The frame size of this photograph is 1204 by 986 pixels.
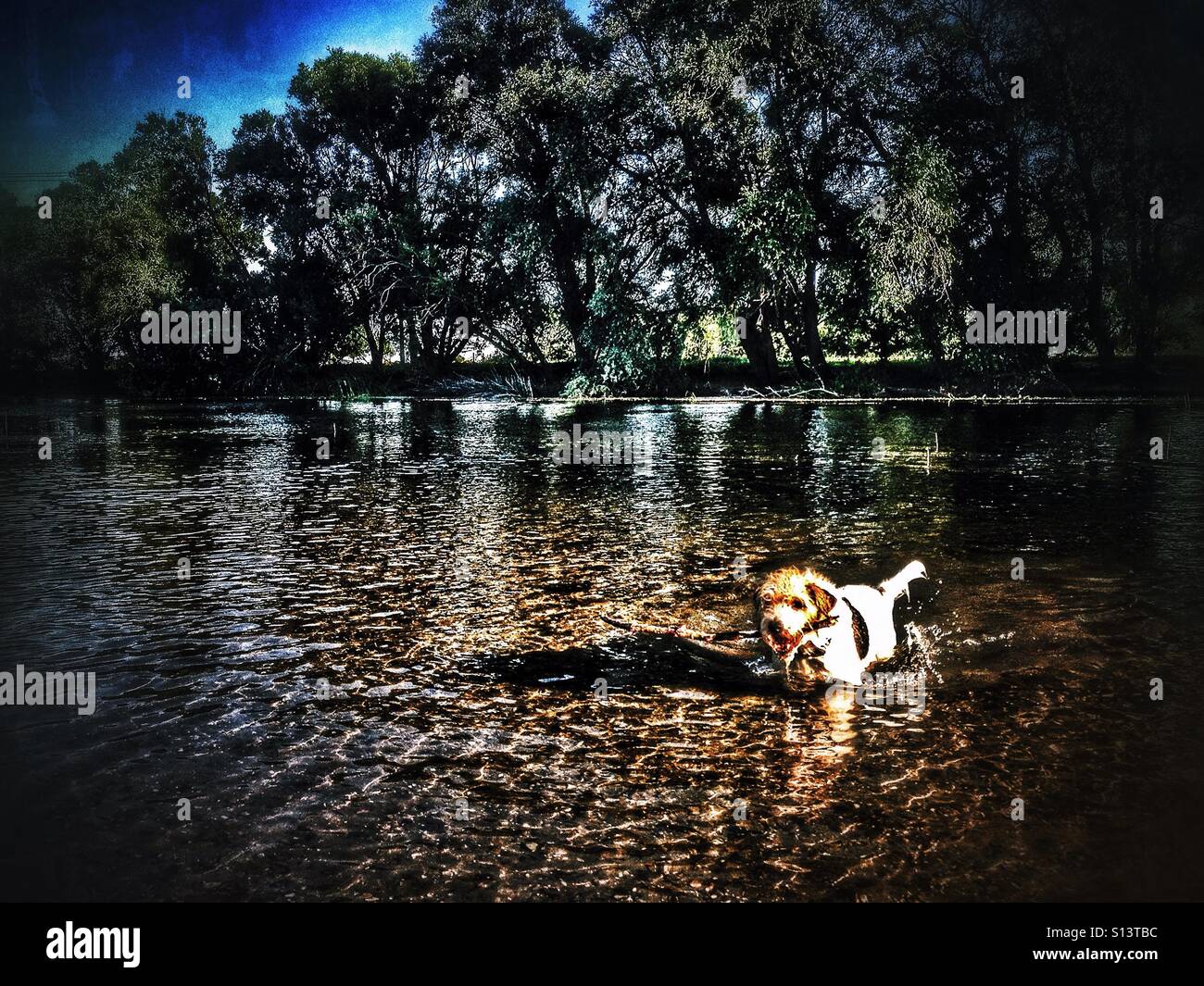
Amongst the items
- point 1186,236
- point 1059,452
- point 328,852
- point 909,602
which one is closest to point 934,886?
point 328,852

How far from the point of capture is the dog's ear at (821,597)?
6.89 m

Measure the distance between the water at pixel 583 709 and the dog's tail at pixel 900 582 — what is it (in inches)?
10.8

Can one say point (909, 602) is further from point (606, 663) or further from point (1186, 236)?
point (1186, 236)

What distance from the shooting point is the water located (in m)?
4.07

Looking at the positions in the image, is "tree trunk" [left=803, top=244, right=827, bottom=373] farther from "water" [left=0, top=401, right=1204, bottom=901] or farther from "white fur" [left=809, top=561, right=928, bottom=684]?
"white fur" [left=809, top=561, right=928, bottom=684]

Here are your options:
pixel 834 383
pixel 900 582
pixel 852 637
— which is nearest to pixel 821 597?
pixel 852 637

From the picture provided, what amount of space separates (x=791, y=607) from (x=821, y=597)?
275 millimetres

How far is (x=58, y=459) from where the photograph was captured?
68.0ft

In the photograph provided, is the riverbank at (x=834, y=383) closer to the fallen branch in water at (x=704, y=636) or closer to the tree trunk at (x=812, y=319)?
the tree trunk at (x=812, y=319)

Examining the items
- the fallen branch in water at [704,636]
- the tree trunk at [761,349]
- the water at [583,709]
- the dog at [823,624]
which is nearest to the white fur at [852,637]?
the dog at [823,624]

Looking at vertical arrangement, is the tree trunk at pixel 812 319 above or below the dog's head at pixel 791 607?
above

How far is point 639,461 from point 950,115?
23.8 metres

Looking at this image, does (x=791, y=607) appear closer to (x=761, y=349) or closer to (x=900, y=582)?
(x=900, y=582)

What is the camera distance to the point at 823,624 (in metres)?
6.80
